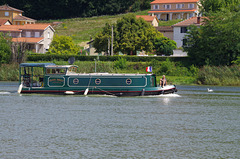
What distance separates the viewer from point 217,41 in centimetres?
7481

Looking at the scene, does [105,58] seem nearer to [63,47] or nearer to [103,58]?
[103,58]

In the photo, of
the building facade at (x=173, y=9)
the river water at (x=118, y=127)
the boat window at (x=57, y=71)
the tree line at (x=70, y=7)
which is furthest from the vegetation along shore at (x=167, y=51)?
the building facade at (x=173, y=9)

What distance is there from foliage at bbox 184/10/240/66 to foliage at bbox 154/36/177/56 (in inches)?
742

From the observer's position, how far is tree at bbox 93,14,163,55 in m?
93.9

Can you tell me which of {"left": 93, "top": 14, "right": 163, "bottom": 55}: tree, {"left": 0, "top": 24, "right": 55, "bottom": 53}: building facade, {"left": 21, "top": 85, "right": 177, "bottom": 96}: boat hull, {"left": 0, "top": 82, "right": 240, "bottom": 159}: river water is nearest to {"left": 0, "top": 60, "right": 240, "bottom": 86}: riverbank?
{"left": 93, "top": 14, "right": 163, "bottom": 55}: tree

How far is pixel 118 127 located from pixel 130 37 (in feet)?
212

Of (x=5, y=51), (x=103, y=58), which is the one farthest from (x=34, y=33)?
(x=103, y=58)

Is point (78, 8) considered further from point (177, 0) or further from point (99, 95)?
point (99, 95)

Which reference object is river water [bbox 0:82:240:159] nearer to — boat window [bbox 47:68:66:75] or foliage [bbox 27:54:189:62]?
boat window [bbox 47:68:66:75]

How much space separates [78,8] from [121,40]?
2979 inches

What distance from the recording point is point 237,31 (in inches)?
2889

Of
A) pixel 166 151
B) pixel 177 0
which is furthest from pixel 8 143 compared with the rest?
pixel 177 0

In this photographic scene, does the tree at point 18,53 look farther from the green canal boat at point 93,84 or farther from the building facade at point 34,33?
the building facade at point 34,33

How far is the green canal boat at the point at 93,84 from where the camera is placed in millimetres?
49062
